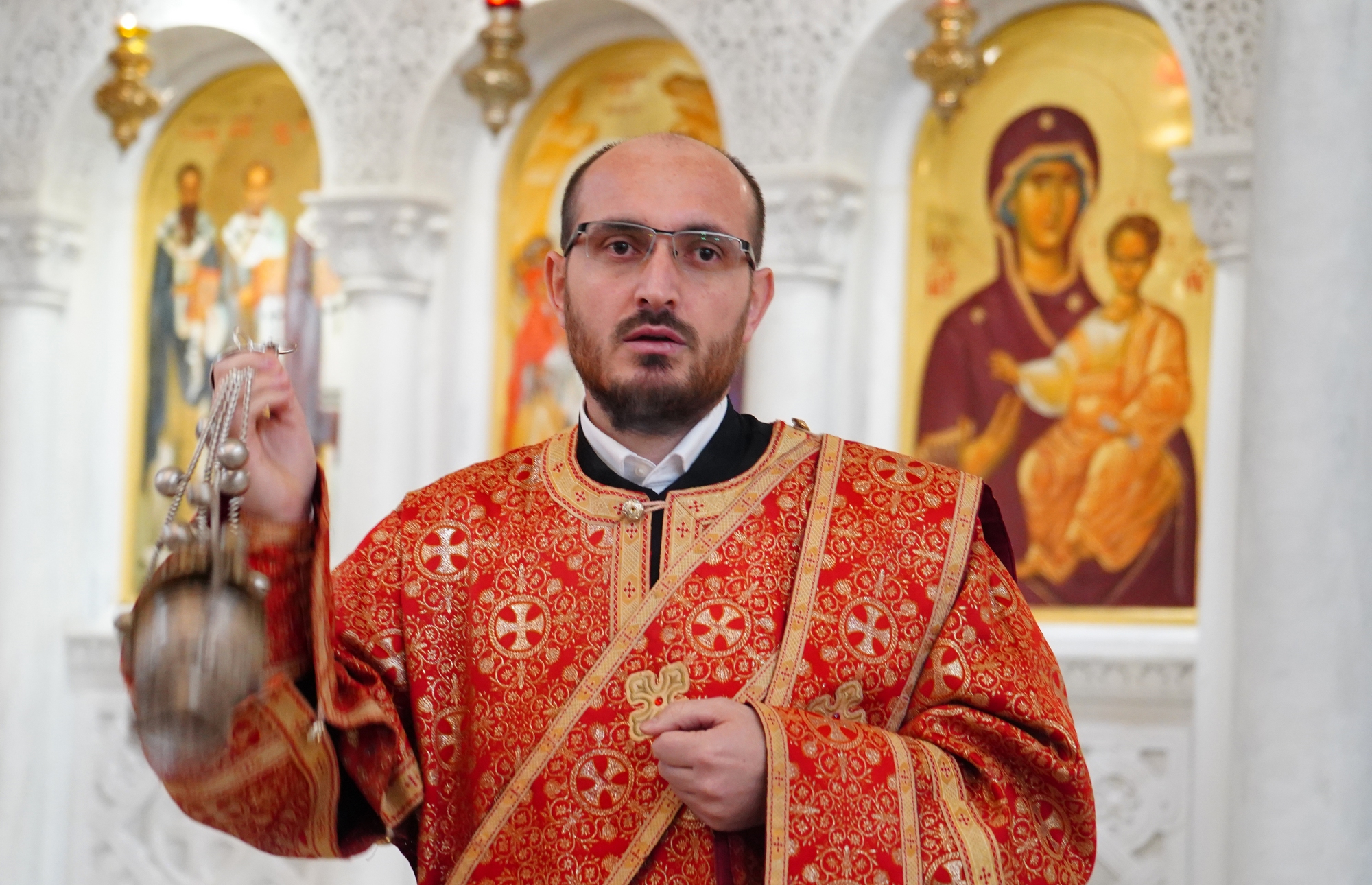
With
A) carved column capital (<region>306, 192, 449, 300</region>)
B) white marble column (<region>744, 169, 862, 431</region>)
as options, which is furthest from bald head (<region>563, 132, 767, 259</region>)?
carved column capital (<region>306, 192, 449, 300</region>)

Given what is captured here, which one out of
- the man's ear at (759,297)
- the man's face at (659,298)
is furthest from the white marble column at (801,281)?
the man's face at (659,298)

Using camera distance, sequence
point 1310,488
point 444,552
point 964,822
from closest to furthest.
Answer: point 964,822 → point 444,552 → point 1310,488

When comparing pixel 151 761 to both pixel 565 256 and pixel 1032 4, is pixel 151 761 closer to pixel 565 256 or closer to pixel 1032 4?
pixel 565 256

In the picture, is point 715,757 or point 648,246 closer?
point 715,757

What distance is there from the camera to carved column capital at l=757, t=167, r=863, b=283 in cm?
599

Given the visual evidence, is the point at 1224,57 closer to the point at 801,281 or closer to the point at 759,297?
the point at 801,281

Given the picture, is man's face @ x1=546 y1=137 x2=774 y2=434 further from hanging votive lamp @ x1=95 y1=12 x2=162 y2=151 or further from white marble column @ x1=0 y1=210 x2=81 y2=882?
white marble column @ x1=0 y1=210 x2=81 y2=882

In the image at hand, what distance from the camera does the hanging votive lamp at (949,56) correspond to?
588cm

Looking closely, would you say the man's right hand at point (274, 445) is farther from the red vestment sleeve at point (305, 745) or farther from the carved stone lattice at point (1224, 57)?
the carved stone lattice at point (1224, 57)

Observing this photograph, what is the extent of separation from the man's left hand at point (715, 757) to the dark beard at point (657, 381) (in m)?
0.42

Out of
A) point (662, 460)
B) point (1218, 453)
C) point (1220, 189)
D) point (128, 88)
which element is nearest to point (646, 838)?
point (662, 460)

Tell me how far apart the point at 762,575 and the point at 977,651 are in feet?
0.94

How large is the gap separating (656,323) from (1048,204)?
408cm

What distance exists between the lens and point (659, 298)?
217cm
